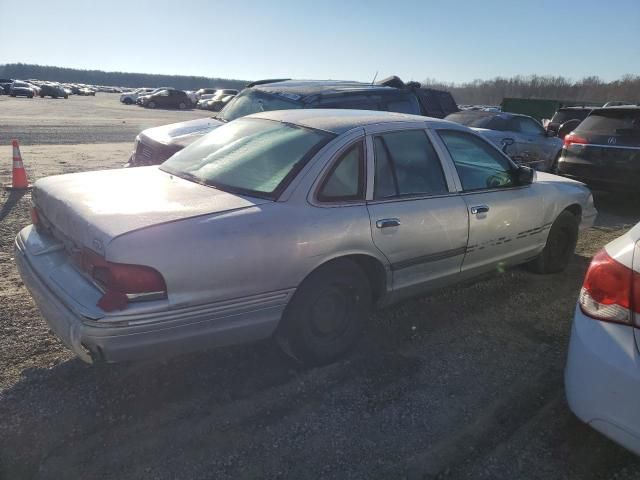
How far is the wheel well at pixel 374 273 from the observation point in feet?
10.5

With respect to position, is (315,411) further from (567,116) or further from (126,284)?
(567,116)

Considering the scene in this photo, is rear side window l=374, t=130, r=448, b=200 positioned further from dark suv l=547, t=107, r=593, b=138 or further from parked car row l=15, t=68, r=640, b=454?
dark suv l=547, t=107, r=593, b=138

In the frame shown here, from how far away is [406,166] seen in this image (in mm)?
3465

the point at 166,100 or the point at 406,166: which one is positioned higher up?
the point at 406,166

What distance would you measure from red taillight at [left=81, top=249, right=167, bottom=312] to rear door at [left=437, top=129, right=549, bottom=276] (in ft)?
7.76

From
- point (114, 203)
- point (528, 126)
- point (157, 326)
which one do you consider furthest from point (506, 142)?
point (157, 326)

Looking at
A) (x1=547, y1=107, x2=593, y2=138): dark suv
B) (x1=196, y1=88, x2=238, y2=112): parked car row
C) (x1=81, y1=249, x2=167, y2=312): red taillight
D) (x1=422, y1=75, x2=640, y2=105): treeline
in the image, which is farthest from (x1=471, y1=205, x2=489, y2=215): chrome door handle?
(x1=422, y1=75, x2=640, y2=105): treeline

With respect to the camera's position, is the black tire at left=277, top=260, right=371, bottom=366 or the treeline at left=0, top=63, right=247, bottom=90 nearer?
the black tire at left=277, top=260, right=371, bottom=366

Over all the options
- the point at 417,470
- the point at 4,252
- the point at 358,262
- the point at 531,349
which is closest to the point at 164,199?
the point at 358,262

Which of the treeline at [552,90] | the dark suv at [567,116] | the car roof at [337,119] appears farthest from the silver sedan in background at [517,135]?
the treeline at [552,90]

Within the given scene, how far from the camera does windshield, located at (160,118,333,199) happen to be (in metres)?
3.04

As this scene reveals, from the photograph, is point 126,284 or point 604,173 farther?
point 604,173

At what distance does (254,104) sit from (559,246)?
15.2ft

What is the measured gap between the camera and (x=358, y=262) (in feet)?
10.6
